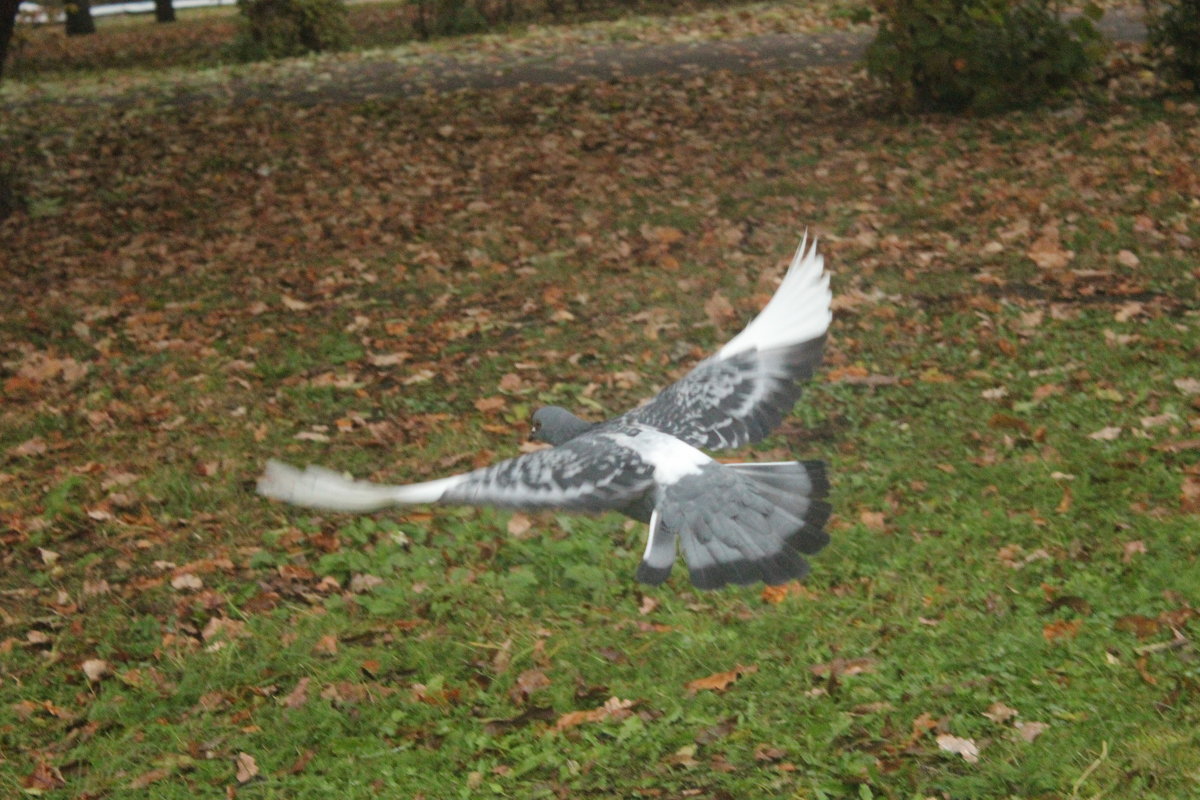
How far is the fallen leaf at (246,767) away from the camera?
14.4ft

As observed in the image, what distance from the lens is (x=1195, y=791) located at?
12.5 feet

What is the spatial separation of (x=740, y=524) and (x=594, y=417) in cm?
289

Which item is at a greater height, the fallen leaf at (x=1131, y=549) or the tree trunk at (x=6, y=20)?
the tree trunk at (x=6, y=20)

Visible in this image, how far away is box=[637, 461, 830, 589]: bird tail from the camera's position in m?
3.86

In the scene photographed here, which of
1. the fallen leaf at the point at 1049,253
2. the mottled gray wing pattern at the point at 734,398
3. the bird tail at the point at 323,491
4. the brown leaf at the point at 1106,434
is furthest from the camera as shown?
the fallen leaf at the point at 1049,253

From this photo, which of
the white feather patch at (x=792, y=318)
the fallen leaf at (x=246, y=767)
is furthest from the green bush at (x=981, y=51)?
the fallen leaf at (x=246, y=767)

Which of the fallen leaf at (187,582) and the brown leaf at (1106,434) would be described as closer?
the fallen leaf at (187,582)

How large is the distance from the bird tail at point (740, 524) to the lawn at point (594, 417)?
0.79m

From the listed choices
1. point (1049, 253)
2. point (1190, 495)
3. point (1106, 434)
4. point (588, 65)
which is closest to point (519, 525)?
point (1106, 434)

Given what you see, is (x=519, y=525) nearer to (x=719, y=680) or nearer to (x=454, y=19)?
(x=719, y=680)

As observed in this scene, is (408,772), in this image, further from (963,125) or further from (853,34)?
(853,34)

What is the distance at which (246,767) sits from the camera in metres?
4.44

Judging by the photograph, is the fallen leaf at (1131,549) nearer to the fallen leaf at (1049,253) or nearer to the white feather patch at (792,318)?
the white feather patch at (792,318)

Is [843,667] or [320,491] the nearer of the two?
[320,491]
